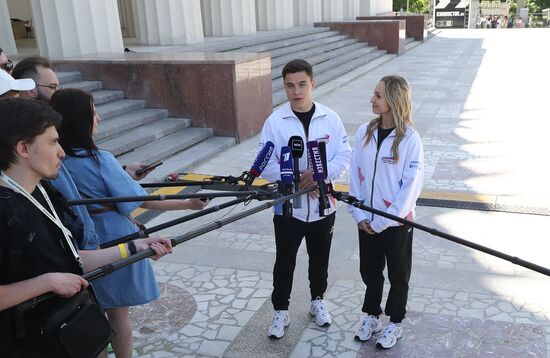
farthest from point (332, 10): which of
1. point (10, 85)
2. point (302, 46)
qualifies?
point (10, 85)

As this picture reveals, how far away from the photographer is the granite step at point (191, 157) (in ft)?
23.0

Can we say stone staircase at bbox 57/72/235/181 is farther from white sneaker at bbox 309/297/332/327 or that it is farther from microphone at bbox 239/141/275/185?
microphone at bbox 239/141/275/185

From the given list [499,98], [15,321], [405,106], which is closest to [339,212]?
[405,106]

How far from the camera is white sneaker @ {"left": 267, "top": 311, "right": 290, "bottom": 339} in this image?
3.50 metres

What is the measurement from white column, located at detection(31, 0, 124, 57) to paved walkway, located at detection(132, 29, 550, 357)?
4370 mm

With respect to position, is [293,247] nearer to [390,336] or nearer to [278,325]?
[278,325]

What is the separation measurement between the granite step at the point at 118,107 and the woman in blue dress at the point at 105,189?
5472 mm

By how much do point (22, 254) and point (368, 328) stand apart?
7.46 ft

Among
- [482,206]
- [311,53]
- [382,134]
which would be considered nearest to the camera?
[382,134]

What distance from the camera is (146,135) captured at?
25.8ft

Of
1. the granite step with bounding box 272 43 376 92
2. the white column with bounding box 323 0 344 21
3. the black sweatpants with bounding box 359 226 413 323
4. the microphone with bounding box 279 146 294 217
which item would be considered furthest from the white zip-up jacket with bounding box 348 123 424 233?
the white column with bounding box 323 0 344 21

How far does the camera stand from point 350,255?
470cm

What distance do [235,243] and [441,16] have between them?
178 feet

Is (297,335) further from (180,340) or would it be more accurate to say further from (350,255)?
(350,255)
